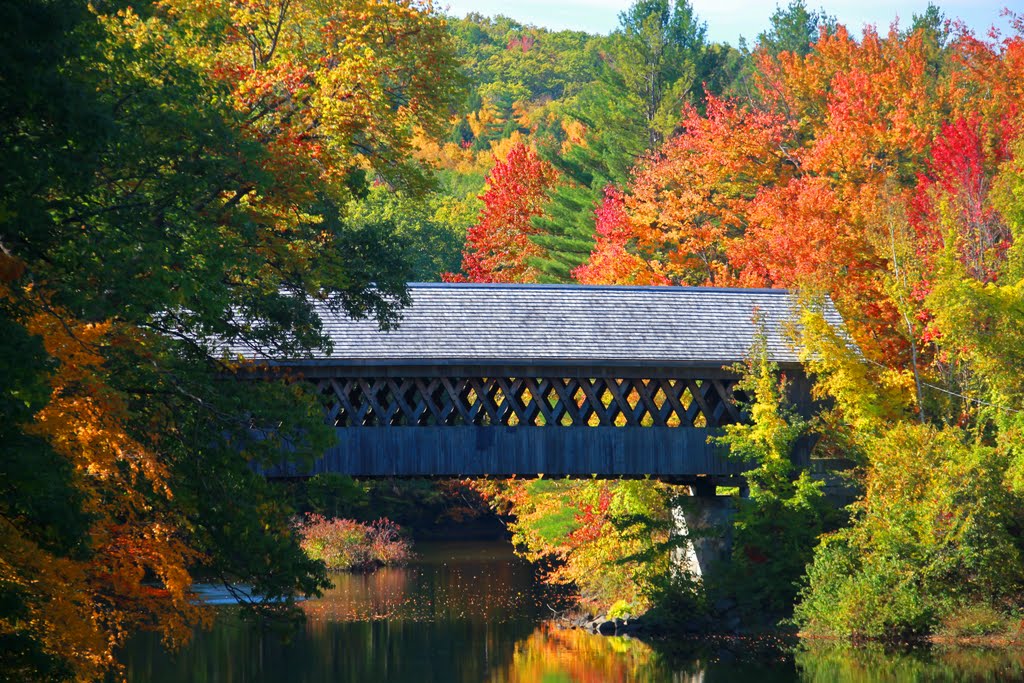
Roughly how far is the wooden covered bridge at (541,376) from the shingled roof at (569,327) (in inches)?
0.9

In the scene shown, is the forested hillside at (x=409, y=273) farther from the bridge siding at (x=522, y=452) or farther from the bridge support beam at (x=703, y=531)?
the bridge siding at (x=522, y=452)

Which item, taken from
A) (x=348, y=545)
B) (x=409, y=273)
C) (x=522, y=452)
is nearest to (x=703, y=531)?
(x=522, y=452)

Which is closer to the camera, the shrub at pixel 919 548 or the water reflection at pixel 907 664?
the water reflection at pixel 907 664

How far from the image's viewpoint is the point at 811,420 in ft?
67.8

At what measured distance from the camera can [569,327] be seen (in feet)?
68.7

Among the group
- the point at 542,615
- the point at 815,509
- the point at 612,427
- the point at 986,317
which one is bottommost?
the point at 542,615

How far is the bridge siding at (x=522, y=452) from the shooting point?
19.9 m

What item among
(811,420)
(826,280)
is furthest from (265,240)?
(826,280)

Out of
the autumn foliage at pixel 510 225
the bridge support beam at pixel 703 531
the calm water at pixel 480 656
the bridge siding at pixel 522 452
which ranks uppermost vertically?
the autumn foliage at pixel 510 225

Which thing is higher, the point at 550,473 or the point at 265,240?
the point at 265,240

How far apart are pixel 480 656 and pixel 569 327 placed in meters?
5.01

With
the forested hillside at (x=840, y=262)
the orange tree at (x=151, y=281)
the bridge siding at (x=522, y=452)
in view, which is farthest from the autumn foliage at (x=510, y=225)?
the orange tree at (x=151, y=281)

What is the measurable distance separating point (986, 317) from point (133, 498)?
13127 mm

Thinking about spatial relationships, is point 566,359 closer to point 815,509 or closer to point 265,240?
point 815,509
